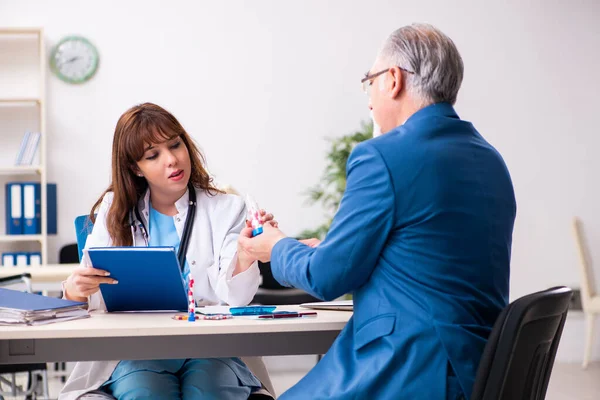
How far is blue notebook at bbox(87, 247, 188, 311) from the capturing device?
184 cm

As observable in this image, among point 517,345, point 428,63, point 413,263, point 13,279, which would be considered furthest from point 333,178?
point 517,345

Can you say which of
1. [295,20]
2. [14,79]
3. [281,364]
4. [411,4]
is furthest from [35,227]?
[411,4]

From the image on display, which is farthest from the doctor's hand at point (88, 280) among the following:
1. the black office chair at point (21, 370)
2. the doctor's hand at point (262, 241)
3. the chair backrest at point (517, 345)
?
the black office chair at point (21, 370)

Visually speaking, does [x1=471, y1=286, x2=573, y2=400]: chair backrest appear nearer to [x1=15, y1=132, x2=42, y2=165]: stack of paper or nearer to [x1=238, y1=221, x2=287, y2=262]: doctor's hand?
[x1=238, y1=221, x2=287, y2=262]: doctor's hand

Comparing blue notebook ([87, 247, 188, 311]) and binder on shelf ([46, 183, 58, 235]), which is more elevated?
blue notebook ([87, 247, 188, 311])

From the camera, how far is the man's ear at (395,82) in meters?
1.69

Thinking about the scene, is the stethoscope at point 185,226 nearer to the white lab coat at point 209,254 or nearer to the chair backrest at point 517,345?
the white lab coat at point 209,254

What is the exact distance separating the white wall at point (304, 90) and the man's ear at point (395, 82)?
4352 mm

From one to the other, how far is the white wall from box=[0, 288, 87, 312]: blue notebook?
398cm

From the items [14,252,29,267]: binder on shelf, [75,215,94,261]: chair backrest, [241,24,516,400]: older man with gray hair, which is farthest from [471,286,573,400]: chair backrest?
[14,252,29,267]: binder on shelf

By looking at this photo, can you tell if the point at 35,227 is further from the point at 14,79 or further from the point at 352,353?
the point at 352,353

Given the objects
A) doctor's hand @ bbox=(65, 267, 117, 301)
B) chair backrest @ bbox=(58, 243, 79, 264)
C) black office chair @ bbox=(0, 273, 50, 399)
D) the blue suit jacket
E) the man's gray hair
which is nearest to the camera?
the blue suit jacket

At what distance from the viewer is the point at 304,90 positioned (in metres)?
6.09

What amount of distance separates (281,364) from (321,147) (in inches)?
67.4
